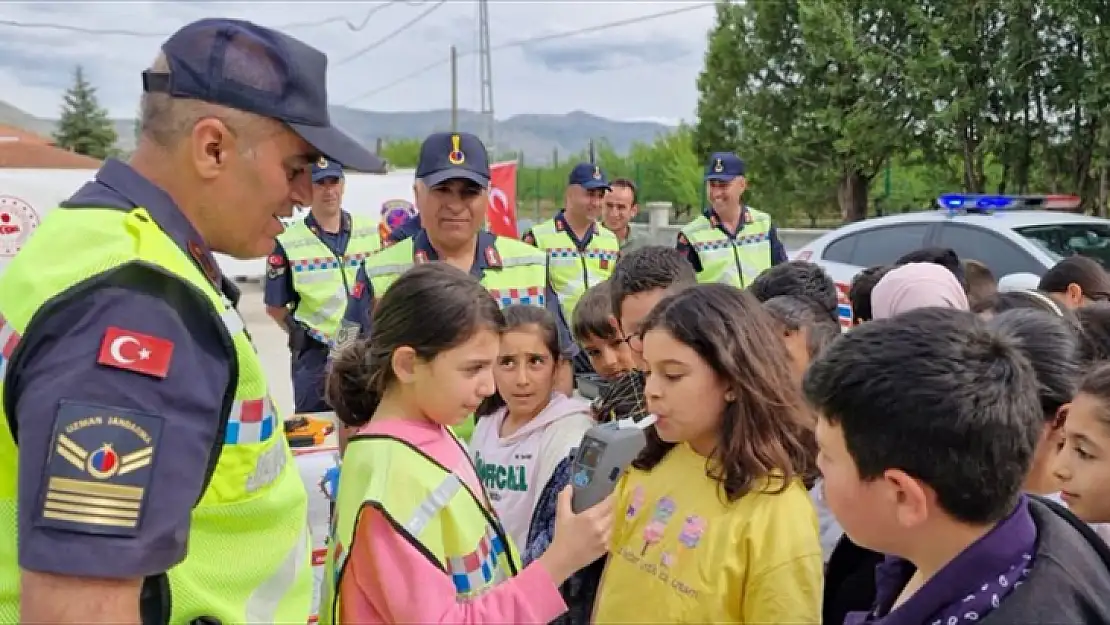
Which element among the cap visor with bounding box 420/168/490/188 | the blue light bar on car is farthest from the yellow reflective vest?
the blue light bar on car

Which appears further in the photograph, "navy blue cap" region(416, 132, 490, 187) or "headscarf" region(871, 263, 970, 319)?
"navy blue cap" region(416, 132, 490, 187)

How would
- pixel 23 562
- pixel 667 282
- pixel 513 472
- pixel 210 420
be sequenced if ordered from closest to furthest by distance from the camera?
1. pixel 23 562
2. pixel 210 420
3. pixel 513 472
4. pixel 667 282

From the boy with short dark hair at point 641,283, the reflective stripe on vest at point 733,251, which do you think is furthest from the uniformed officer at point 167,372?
the reflective stripe on vest at point 733,251

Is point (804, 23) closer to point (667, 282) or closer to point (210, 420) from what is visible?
point (667, 282)

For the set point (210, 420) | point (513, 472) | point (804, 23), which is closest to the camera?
point (210, 420)

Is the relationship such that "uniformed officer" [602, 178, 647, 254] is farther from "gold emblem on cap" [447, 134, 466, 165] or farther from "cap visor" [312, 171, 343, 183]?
"gold emblem on cap" [447, 134, 466, 165]

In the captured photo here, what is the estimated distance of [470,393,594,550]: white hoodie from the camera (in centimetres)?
267

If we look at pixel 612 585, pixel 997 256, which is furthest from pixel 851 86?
pixel 612 585

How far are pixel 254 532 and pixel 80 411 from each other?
0.40m

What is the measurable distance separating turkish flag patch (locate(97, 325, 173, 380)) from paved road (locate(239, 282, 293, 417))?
15.0 ft

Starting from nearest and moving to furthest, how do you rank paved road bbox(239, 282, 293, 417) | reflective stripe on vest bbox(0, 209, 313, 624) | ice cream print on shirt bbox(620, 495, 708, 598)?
reflective stripe on vest bbox(0, 209, 313, 624) < ice cream print on shirt bbox(620, 495, 708, 598) < paved road bbox(239, 282, 293, 417)

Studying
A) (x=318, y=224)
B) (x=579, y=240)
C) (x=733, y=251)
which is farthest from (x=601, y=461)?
(x=579, y=240)

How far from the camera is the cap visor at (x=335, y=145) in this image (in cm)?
135

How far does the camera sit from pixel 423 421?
191cm
